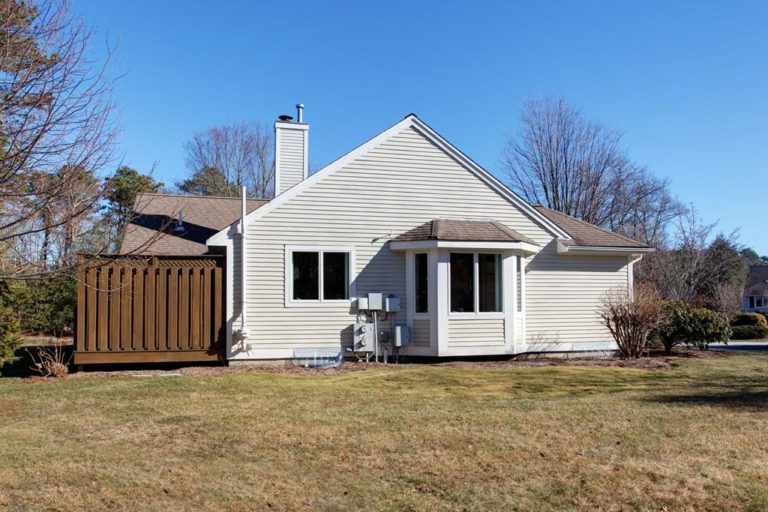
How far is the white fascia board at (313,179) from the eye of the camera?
12.8 meters

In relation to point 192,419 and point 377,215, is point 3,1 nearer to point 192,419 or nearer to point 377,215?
point 192,419

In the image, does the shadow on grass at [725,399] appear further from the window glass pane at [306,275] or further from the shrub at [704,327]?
the window glass pane at [306,275]

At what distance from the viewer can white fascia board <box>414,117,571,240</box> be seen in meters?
14.3

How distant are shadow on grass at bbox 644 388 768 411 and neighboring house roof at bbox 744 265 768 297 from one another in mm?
54728

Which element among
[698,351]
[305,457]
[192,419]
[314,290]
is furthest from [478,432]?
[698,351]

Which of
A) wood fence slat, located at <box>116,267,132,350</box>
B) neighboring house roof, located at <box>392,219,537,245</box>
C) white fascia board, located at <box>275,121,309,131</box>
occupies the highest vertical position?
white fascia board, located at <box>275,121,309,131</box>

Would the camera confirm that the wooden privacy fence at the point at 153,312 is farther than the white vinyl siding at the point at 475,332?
No

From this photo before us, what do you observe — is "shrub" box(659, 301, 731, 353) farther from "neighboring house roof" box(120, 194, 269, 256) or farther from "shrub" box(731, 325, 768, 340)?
"shrub" box(731, 325, 768, 340)

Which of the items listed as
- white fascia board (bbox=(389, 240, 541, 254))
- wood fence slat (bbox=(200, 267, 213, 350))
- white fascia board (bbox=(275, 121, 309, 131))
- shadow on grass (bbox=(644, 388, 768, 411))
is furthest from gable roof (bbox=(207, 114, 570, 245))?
shadow on grass (bbox=(644, 388, 768, 411))

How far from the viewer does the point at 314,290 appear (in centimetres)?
1344

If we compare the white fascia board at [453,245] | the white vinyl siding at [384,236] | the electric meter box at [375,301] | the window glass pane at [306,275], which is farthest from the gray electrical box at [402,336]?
the window glass pane at [306,275]

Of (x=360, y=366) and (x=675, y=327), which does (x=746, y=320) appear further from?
(x=360, y=366)

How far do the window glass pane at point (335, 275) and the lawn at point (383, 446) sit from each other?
145 inches

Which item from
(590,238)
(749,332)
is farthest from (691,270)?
(590,238)
